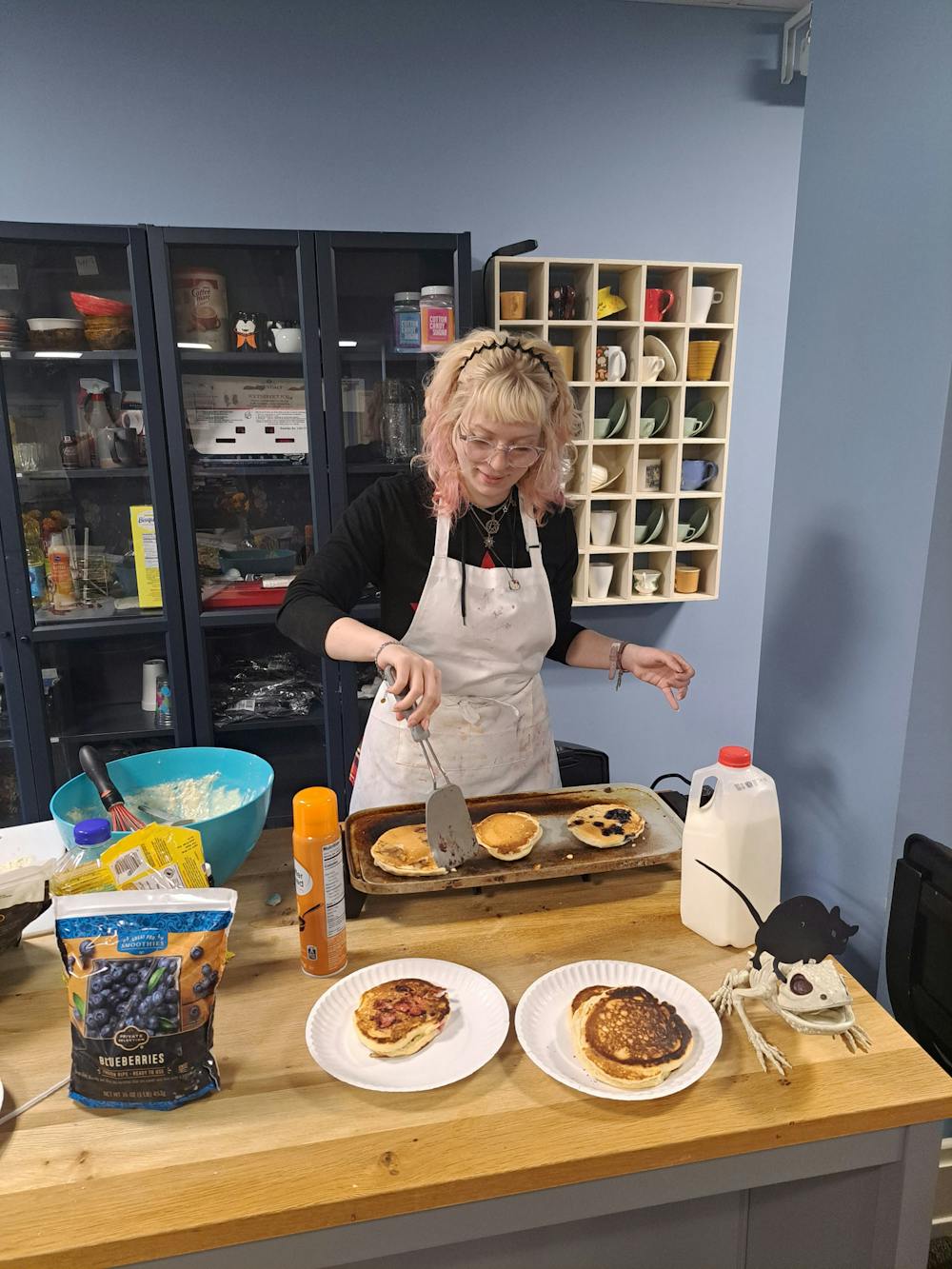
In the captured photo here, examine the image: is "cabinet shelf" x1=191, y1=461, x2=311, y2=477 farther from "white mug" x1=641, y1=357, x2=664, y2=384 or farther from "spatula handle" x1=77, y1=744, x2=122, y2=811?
"spatula handle" x1=77, y1=744, x2=122, y2=811

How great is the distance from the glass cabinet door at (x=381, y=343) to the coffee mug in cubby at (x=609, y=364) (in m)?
0.49

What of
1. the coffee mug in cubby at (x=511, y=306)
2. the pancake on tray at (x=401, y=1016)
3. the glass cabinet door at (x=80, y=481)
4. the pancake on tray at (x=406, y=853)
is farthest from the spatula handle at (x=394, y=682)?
the coffee mug in cubby at (x=511, y=306)

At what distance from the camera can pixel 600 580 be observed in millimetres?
2891

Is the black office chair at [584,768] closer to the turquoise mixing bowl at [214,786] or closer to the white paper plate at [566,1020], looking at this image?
the turquoise mixing bowl at [214,786]

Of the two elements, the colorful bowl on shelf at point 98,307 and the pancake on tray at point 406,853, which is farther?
the colorful bowl on shelf at point 98,307

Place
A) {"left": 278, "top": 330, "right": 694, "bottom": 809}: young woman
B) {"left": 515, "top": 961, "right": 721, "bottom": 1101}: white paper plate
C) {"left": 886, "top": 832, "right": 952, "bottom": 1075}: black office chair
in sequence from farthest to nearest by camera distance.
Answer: {"left": 278, "top": 330, "right": 694, "bottom": 809}: young woman
{"left": 886, "top": 832, "right": 952, "bottom": 1075}: black office chair
{"left": 515, "top": 961, "right": 721, "bottom": 1101}: white paper plate

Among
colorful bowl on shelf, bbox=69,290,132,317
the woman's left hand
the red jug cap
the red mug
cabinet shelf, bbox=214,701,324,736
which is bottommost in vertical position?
cabinet shelf, bbox=214,701,324,736

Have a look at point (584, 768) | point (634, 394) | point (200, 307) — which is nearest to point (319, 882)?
point (584, 768)

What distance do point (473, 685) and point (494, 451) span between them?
51 cm

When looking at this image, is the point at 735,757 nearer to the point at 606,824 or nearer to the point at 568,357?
the point at 606,824

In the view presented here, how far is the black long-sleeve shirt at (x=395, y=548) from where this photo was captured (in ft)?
5.36

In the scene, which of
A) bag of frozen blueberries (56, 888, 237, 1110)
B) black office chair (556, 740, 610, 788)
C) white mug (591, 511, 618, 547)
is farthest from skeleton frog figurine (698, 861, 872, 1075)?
white mug (591, 511, 618, 547)

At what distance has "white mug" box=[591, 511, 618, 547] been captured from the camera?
284cm

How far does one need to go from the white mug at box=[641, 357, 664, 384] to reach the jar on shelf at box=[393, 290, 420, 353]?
784 mm
